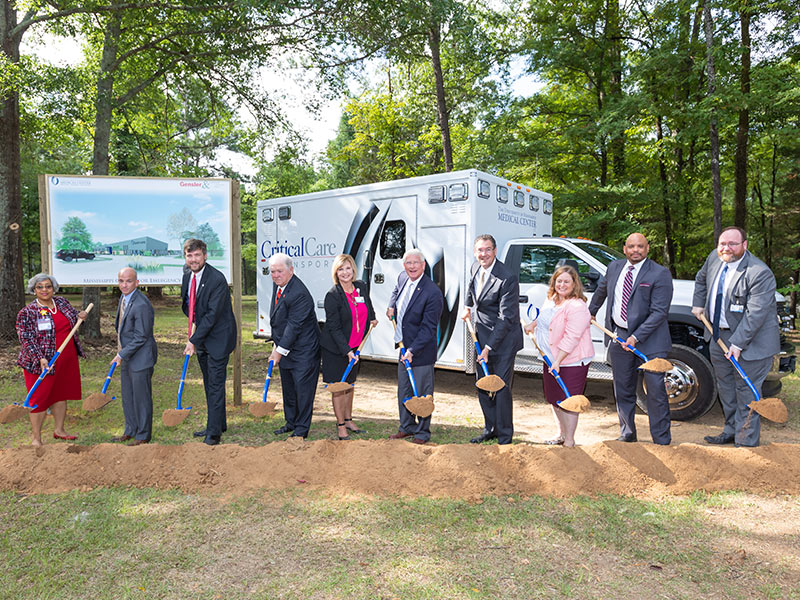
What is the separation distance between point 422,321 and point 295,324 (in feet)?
3.81

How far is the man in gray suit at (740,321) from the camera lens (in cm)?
454

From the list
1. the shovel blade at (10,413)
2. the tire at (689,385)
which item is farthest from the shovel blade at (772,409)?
the shovel blade at (10,413)

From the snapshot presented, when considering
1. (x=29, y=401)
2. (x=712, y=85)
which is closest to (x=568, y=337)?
(x=29, y=401)

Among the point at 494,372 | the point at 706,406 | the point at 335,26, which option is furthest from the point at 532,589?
the point at 335,26

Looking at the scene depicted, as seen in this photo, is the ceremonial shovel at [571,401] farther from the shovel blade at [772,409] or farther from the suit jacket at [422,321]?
the shovel blade at [772,409]

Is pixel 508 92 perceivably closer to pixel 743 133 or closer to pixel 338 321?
pixel 743 133

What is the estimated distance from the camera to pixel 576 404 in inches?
172

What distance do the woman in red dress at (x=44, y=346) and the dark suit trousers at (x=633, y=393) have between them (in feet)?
16.0

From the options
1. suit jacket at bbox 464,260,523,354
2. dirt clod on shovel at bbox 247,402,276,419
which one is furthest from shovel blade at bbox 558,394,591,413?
dirt clod on shovel at bbox 247,402,276,419

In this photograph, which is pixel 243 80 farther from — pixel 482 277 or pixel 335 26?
pixel 482 277

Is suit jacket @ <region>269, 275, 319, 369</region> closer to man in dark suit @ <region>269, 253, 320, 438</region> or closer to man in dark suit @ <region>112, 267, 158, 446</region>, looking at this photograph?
man in dark suit @ <region>269, 253, 320, 438</region>

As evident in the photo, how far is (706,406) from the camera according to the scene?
582cm

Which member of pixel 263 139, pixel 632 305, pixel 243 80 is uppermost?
pixel 243 80

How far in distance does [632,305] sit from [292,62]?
9.93 metres
